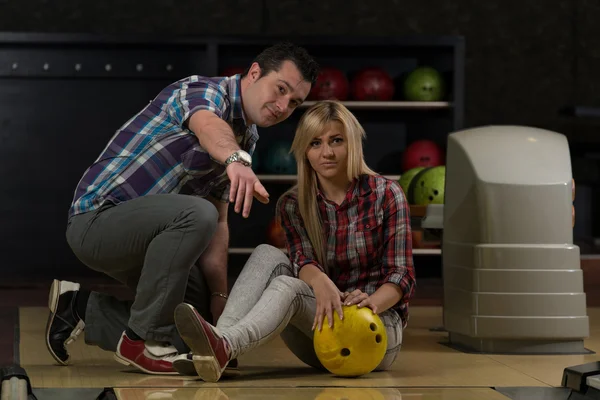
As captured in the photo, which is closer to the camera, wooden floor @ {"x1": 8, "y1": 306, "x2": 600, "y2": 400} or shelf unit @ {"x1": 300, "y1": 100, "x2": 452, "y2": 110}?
wooden floor @ {"x1": 8, "y1": 306, "x2": 600, "y2": 400}

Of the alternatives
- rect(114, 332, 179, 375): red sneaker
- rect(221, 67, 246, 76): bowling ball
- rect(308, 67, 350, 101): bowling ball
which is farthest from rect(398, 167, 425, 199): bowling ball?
rect(114, 332, 179, 375): red sneaker

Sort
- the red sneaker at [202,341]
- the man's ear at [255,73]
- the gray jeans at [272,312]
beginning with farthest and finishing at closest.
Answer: the man's ear at [255,73] → the gray jeans at [272,312] → the red sneaker at [202,341]

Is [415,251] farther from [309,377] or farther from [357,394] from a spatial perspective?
[357,394]

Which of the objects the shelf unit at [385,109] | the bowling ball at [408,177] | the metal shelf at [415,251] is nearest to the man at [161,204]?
the bowling ball at [408,177]

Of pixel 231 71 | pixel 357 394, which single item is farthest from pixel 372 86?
pixel 357 394

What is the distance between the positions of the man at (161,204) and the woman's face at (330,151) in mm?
141

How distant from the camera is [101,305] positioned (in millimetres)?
3324

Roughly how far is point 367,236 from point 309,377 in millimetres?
487

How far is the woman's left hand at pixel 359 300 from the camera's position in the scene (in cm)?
301

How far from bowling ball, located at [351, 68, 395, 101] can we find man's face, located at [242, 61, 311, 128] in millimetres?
3504

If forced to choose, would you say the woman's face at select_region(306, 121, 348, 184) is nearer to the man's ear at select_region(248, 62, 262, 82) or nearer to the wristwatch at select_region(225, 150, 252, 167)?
the man's ear at select_region(248, 62, 262, 82)

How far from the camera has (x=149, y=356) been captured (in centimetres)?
310

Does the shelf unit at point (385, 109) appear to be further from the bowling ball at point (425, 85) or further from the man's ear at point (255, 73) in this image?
the man's ear at point (255, 73)

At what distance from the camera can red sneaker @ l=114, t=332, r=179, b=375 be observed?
3092 mm
